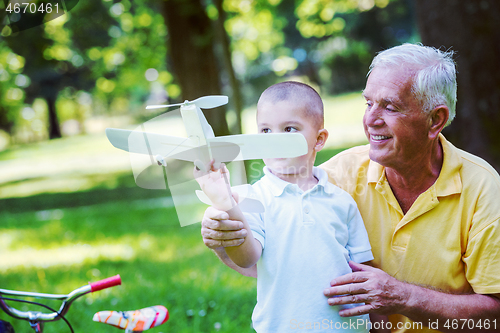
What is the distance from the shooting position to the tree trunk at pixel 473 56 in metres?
4.51

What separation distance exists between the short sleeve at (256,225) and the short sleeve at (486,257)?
940mm

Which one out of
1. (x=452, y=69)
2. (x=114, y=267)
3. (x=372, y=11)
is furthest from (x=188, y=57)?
(x=372, y=11)

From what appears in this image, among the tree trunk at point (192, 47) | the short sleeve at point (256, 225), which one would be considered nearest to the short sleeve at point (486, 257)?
the short sleeve at point (256, 225)

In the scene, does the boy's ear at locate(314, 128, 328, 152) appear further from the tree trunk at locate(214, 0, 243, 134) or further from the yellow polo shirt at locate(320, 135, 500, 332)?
the tree trunk at locate(214, 0, 243, 134)

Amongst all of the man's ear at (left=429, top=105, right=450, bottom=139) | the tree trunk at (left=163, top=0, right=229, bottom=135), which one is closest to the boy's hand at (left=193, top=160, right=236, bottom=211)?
the man's ear at (left=429, top=105, right=450, bottom=139)

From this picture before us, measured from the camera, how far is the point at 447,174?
2113mm

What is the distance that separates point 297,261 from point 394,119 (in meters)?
0.78

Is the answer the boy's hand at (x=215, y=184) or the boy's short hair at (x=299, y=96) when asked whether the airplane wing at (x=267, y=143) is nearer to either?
the boy's hand at (x=215, y=184)

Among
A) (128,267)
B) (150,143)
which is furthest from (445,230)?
(128,267)

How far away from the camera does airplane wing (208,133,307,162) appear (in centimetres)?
143

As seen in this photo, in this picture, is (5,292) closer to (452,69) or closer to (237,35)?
(452,69)

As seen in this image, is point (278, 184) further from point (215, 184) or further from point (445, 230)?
point (445, 230)

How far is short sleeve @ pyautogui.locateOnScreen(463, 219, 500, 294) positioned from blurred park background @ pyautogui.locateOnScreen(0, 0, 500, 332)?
3.86 ft

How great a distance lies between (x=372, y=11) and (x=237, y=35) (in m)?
6.00
